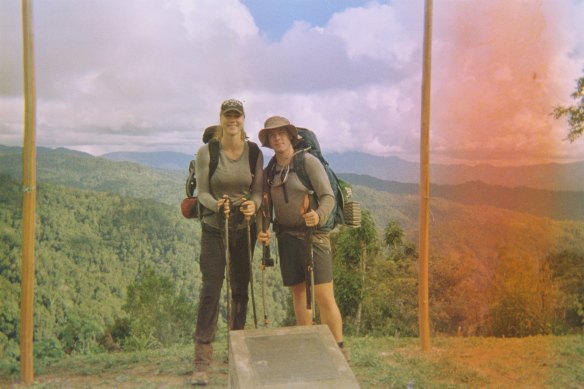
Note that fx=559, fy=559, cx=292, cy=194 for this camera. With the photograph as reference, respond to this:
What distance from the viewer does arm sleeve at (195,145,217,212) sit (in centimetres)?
392

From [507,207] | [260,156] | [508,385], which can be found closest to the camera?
[260,156]

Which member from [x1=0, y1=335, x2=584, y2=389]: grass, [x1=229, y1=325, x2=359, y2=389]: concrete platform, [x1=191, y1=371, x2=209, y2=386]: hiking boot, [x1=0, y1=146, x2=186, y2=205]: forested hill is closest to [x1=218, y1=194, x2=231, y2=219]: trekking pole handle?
[x1=229, y1=325, x2=359, y2=389]: concrete platform

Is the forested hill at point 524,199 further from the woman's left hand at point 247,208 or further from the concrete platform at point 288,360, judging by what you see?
the concrete platform at point 288,360

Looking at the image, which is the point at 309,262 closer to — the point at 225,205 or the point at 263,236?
the point at 263,236

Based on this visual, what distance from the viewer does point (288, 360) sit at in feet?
10.3

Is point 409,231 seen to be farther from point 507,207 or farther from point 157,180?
point 157,180

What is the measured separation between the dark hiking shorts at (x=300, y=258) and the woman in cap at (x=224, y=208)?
0.28 metres

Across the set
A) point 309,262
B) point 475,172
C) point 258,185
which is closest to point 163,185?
point 475,172

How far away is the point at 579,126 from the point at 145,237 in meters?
7.11

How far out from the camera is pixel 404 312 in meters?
7.64

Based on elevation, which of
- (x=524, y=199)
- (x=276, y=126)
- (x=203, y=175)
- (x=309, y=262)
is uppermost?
(x=276, y=126)

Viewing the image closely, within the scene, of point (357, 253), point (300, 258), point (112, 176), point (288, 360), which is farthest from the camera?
point (112, 176)

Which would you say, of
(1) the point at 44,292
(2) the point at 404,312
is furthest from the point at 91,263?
(2) the point at 404,312

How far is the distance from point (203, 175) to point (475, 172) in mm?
3854
